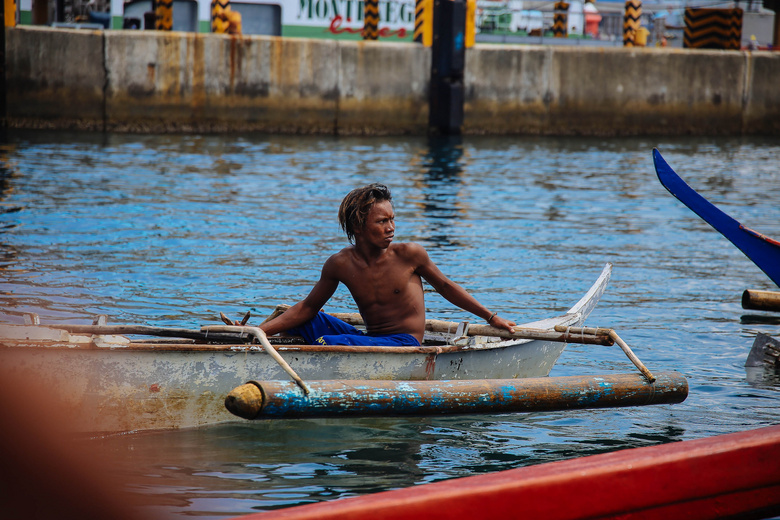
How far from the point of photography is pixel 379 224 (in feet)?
15.6

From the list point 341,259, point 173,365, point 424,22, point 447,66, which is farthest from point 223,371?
point 424,22

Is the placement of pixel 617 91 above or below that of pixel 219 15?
below

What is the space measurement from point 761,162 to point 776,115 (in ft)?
15.4

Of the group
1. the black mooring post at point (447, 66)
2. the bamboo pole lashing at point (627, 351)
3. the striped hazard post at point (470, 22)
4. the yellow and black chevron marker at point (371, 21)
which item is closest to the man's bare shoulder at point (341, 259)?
the bamboo pole lashing at point (627, 351)

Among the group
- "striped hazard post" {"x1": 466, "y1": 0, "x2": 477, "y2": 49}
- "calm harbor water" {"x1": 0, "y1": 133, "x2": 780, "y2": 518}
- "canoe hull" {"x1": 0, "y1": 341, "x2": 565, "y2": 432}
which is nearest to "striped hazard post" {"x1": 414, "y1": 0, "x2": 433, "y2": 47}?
"striped hazard post" {"x1": 466, "y1": 0, "x2": 477, "y2": 49}

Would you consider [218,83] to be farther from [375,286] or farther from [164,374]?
[164,374]

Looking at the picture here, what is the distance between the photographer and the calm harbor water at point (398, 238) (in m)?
4.43

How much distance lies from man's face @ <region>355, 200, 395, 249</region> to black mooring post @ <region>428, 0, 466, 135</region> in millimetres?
15046

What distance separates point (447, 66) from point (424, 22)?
1.16m

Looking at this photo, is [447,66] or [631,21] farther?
[631,21]

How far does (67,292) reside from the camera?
745cm

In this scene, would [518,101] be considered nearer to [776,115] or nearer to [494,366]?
[776,115]

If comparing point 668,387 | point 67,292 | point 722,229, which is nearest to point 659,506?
point 668,387

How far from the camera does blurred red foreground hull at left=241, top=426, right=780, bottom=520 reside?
2770 mm
